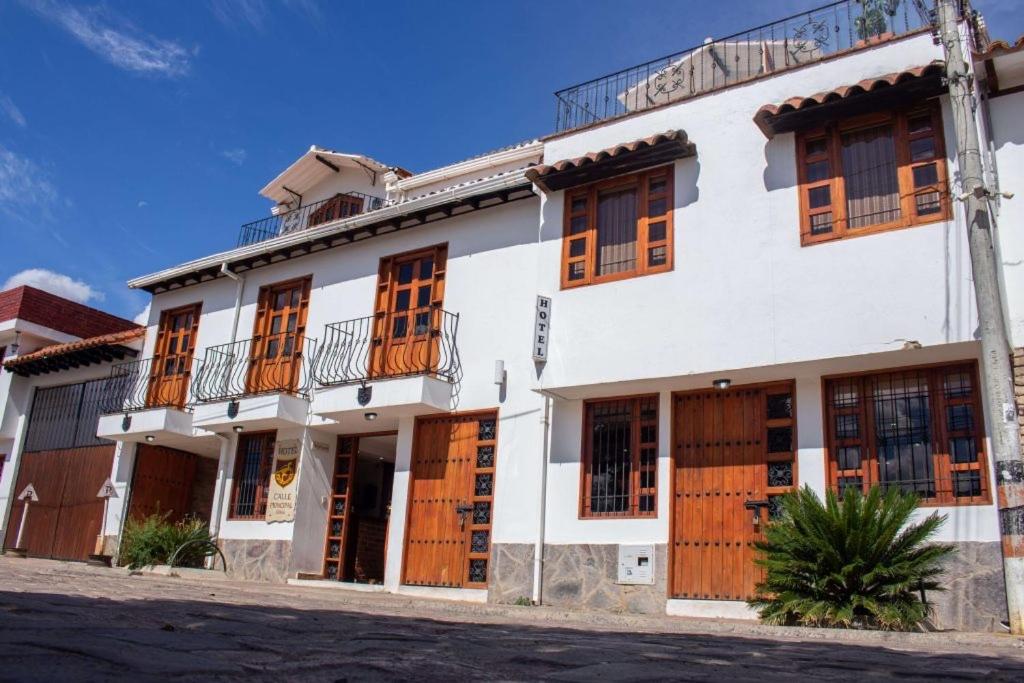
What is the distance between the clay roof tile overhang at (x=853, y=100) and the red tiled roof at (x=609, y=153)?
103 centimetres

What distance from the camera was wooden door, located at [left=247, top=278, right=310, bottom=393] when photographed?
1614 cm

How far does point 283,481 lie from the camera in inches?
606

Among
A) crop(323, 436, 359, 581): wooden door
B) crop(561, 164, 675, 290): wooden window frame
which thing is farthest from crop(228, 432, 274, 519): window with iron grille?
crop(561, 164, 675, 290): wooden window frame

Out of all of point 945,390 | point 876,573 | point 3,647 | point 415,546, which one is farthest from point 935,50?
point 3,647

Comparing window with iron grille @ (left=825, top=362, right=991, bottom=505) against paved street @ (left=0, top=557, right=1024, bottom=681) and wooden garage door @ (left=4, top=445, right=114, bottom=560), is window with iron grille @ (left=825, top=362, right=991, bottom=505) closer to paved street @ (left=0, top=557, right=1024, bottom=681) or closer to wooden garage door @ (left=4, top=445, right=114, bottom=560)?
paved street @ (left=0, top=557, right=1024, bottom=681)

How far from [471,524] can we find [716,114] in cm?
647

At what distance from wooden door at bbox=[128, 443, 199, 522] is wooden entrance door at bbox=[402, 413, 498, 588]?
22.2ft

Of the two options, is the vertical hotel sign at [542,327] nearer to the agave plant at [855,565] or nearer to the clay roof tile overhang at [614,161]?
the clay roof tile overhang at [614,161]

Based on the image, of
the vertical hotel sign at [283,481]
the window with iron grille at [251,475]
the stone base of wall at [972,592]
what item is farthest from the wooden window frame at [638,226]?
the window with iron grille at [251,475]

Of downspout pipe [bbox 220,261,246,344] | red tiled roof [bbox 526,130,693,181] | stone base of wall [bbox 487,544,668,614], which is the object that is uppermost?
red tiled roof [bbox 526,130,693,181]

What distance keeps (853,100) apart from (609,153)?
10.2ft

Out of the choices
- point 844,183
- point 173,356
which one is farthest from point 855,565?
point 173,356

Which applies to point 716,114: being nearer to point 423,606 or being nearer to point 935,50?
point 935,50

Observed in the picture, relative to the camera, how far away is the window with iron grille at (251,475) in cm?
1599
